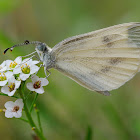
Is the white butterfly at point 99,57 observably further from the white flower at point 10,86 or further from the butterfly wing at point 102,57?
the white flower at point 10,86

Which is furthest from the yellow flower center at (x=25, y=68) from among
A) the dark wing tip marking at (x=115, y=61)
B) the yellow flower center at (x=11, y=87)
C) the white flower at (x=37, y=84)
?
the dark wing tip marking at (x=115, y=61)

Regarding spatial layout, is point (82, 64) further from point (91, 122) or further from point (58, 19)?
point (58, 19)

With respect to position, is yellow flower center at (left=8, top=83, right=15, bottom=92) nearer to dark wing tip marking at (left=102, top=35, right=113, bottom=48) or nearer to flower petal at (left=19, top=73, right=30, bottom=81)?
flower petal at (left=19, top=73, right=30, bottom=81)

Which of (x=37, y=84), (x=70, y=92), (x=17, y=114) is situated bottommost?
(x=70, y=92)

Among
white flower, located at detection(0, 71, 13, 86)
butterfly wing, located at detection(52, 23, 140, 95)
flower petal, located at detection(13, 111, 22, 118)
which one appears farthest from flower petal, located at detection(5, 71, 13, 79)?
butterfly wing, located at detection(52, 23, 140, 95)

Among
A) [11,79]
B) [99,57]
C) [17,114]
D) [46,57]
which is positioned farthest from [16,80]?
[99,57]

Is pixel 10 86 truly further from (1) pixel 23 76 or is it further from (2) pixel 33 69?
(2) pixel 33 69

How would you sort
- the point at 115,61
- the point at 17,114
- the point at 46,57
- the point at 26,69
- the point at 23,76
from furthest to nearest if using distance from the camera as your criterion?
1. the point at 115,61
2. the point at 46,57
3. the point at 26,69
4. the point at 23,76
5. the point at 17,114
